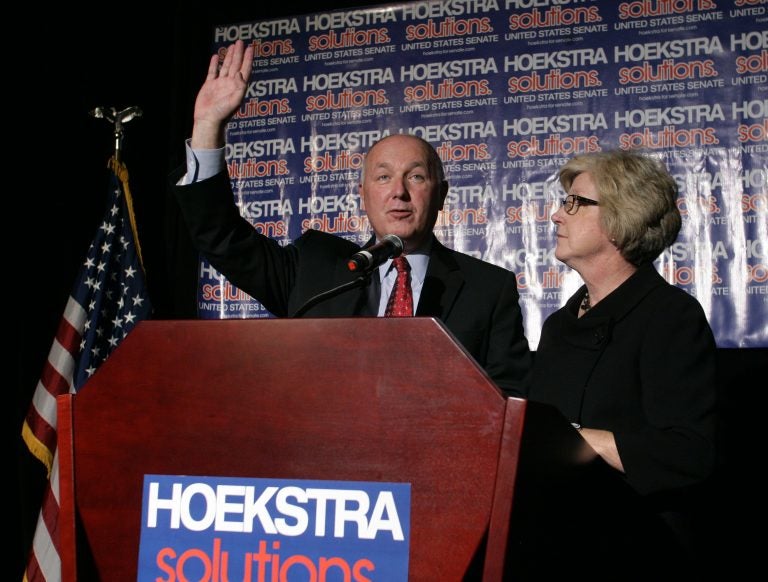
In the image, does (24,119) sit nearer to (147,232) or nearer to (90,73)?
(90,73)

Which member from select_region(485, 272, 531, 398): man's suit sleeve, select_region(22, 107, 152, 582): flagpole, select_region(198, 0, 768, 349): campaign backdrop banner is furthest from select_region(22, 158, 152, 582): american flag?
select_region(485, 272, 531, 398): man's suit sleeve

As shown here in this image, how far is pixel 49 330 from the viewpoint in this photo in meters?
3.39

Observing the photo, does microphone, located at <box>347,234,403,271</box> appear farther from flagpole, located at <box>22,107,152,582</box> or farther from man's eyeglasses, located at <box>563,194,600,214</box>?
flagpole, located at <box>22,107,152,582</box>

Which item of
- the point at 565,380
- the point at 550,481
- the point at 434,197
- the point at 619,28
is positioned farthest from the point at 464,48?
the point at 550,481

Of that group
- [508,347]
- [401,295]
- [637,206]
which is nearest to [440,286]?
A: [401,295]

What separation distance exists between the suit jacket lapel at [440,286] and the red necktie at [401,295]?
0.03 metres

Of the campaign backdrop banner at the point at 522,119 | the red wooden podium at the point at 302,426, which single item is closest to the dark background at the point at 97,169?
the campaign backdrop banner at the point at 522,119

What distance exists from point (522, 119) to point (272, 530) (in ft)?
8.35

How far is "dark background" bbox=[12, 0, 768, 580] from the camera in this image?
2916mm

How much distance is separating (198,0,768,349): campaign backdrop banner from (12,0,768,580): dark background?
167 mm

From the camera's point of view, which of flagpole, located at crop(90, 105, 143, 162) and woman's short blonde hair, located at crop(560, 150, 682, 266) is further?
flagpole, located at crop(90, 105, 143, 162)

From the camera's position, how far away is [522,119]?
127 inches

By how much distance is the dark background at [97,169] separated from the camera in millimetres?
2916

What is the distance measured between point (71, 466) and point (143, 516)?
0.44 ft
